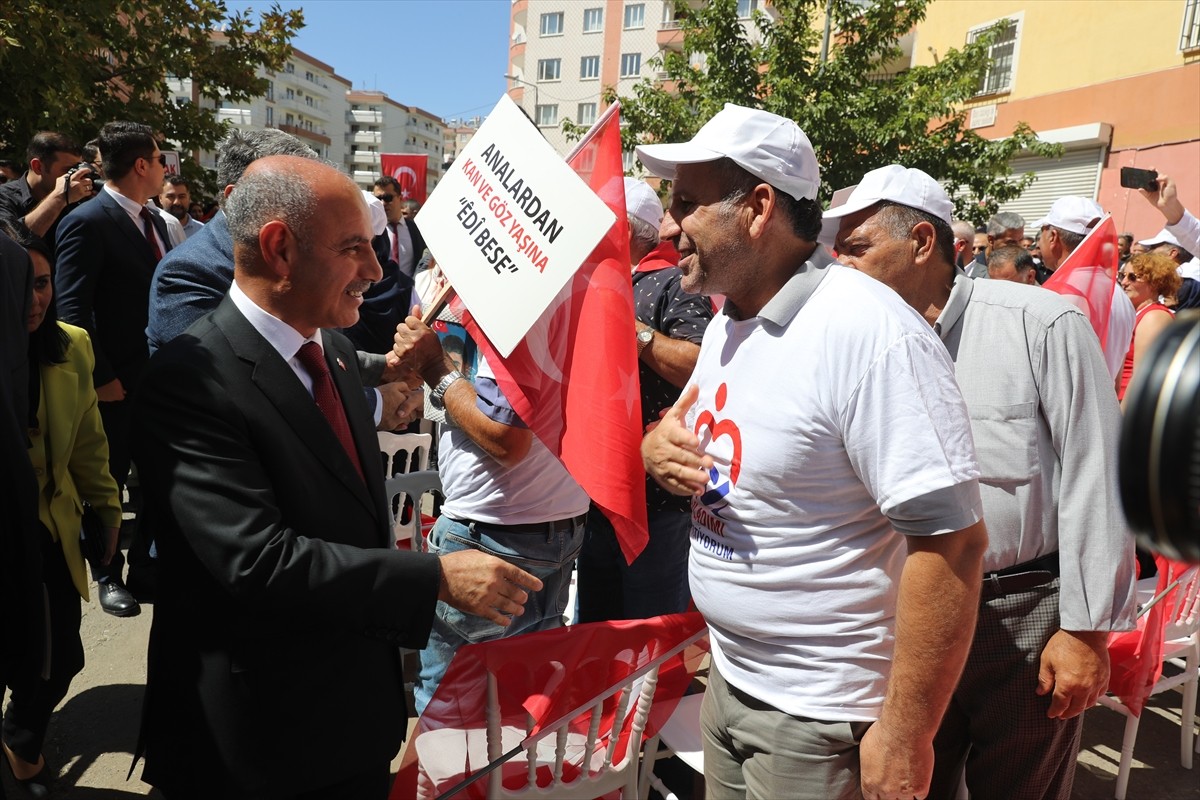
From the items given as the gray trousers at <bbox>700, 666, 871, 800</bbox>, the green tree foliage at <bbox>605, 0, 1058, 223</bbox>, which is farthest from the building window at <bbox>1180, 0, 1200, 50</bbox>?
the gray trousers at <bbox>700, 666, 871, 800</bbox>

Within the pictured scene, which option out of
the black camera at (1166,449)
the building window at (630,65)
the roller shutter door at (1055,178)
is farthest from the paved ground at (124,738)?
the building window at (630,65)

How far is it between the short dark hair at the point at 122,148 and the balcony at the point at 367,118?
407 feet

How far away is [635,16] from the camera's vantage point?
47.3m

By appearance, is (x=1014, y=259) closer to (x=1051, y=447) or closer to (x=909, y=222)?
(x=909, y=222)

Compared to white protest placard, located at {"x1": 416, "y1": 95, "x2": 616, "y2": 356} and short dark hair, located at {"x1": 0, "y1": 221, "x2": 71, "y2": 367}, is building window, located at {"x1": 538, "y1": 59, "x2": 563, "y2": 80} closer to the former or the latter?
short dark hair, located at {"x1": 0, "y1": 221, "x2": 71, "y2": 367}

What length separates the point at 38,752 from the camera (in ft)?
10.3

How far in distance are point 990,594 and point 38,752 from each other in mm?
3343

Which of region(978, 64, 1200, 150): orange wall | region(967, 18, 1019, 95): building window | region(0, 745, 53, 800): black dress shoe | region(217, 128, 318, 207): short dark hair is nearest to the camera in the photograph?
region(217, 128, 318, 207): short dark hair

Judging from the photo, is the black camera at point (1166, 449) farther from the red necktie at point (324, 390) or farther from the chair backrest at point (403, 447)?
the chair backrest at point (403, 447)

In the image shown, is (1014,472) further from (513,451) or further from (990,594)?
(513,451)

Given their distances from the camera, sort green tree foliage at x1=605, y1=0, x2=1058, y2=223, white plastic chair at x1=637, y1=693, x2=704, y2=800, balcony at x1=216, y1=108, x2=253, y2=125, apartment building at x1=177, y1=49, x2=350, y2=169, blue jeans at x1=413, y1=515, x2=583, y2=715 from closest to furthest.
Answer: white plastic chair at x1=637, y1=693, x2=704, y2=800 < blue jeans at x1=413, y1=515, x2=583, y2=715 < green tree foliage at x1=605, y1=0, x2=1058, y2=223 < balcony at x1=216, y1=108, x2=253, y2=125 < apartment building at x1=177, y1=49, x2=350, y2=169

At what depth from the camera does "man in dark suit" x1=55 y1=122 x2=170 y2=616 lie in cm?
486

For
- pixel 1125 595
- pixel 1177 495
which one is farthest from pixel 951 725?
pixel 1177 495

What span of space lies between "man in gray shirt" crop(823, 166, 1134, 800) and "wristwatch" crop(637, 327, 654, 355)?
0.98 metres
